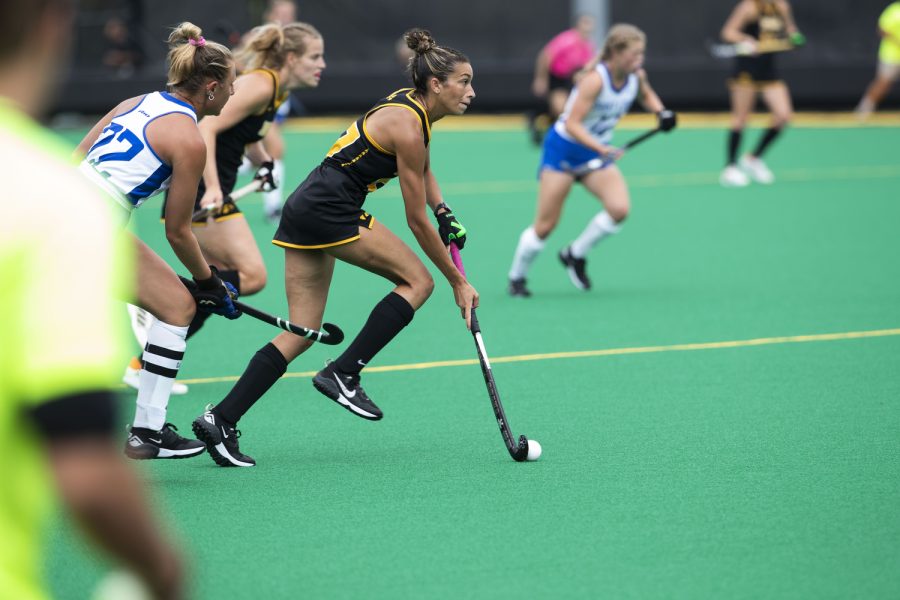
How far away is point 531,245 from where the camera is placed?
8.23 meters

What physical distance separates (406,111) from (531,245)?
3.78 meters

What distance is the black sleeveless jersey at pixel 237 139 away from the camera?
5.96 meters

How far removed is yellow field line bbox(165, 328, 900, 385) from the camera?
20.6 ft

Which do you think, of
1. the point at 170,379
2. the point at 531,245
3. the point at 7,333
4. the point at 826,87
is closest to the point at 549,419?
the point at 170,379

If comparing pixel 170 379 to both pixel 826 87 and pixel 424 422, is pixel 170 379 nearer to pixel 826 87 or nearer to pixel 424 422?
pixel 424 422

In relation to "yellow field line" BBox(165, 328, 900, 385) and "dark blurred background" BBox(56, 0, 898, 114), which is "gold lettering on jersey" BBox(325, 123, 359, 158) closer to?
"yellow field line" BBox(165, 328, 900, 385)

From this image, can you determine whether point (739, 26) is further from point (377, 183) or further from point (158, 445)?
point (158, 445)

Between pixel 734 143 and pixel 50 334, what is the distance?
12575 millimetres

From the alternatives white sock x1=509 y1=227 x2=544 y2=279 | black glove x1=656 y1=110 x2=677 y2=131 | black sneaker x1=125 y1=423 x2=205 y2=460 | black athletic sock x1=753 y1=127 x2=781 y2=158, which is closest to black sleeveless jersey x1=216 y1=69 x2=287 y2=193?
black sneaker x1=125 y1=423 x2=205 y2=460

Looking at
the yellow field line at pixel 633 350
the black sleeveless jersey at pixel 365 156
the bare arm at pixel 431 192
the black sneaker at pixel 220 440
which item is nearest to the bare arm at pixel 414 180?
the black sleeveless jersey at pixel 365 156

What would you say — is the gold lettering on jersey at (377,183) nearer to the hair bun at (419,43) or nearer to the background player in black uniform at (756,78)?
the hair bun at (419,43)

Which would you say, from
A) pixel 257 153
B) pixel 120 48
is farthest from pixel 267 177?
pixel 120 48

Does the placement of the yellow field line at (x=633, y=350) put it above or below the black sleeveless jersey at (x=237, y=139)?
below

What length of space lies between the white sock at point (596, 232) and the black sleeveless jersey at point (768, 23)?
6.04 meters
